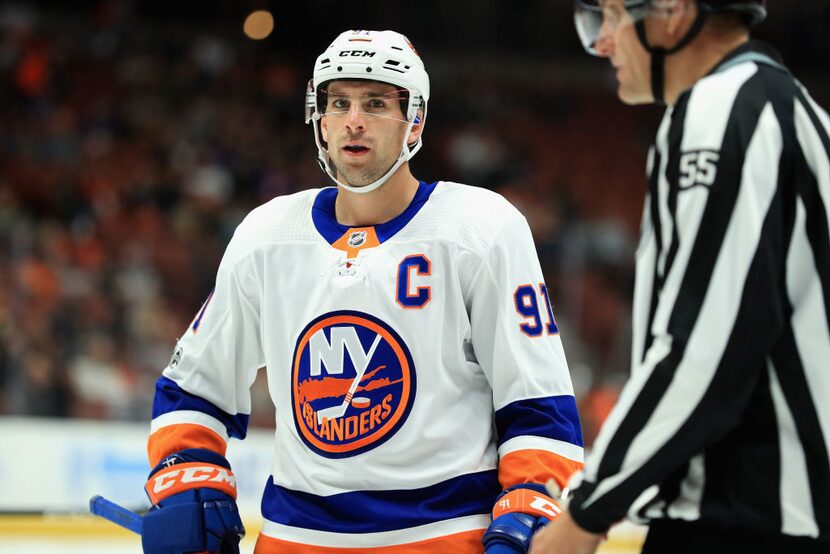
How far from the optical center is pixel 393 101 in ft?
7.70

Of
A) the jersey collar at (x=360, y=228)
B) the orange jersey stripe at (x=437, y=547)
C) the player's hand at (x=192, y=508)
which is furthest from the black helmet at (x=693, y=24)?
the player's hand at (x=192, y=508)

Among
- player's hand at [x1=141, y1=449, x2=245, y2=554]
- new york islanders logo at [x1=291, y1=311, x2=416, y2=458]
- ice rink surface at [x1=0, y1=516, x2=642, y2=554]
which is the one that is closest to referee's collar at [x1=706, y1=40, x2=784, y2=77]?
new york islanders logo at [x1=291, y1=311, x2=416, y2=458]

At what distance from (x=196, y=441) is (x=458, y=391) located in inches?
21.7

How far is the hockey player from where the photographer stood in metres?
2.13

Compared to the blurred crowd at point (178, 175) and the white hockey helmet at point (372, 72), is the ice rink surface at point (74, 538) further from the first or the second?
the white hockey helmet at point (372, 72)

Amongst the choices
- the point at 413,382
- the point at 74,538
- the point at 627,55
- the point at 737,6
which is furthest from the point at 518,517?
the point at 74,538

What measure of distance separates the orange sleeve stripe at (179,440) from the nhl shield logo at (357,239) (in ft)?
1.58

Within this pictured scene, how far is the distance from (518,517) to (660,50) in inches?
34.3

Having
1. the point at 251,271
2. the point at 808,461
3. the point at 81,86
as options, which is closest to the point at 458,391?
the point at 251,271

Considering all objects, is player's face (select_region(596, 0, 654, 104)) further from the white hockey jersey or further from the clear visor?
the clear visor

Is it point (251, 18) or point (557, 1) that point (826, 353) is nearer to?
point (251, 18)

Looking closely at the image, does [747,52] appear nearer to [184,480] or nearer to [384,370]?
[384,370]

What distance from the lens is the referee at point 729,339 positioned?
1366 mm

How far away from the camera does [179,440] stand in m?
2.31
